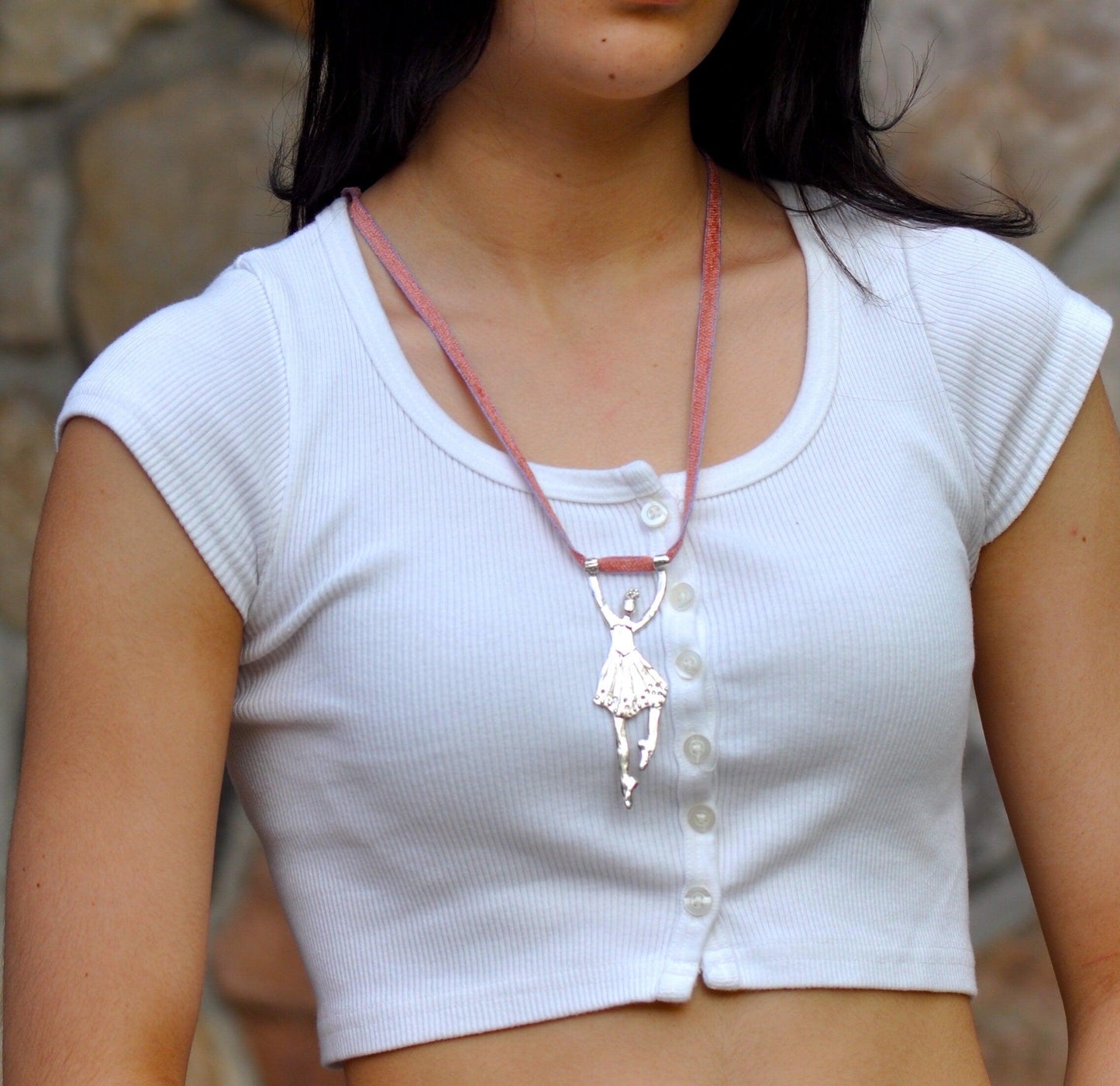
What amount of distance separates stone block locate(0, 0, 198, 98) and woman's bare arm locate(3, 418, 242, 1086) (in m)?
1.13

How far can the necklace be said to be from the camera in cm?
94

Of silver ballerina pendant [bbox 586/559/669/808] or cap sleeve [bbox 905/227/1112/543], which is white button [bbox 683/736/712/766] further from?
cap sleeve [bbox 905/227/1112/543]

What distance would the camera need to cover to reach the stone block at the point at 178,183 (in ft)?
6.30

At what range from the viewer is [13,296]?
199cm

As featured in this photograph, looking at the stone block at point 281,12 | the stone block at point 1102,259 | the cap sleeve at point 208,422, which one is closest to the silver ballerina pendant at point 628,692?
the cap sleeve at point 208,422

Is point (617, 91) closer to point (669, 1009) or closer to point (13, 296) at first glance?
point (669, 1009)

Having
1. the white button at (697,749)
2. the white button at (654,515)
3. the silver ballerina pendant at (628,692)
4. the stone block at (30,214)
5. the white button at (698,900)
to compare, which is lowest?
the stone block at (30,214)

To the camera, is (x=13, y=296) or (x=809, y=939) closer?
(x=809, y=939)

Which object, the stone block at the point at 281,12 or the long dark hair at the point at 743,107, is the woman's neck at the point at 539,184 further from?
the stone block at the point at 281,12

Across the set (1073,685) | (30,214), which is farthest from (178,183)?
(1073,685)

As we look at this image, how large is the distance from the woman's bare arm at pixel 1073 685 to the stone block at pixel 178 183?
1097mm

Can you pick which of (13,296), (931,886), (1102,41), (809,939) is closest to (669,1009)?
(809,939)

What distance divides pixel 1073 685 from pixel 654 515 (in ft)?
1.00

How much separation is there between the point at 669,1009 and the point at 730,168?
59cm
